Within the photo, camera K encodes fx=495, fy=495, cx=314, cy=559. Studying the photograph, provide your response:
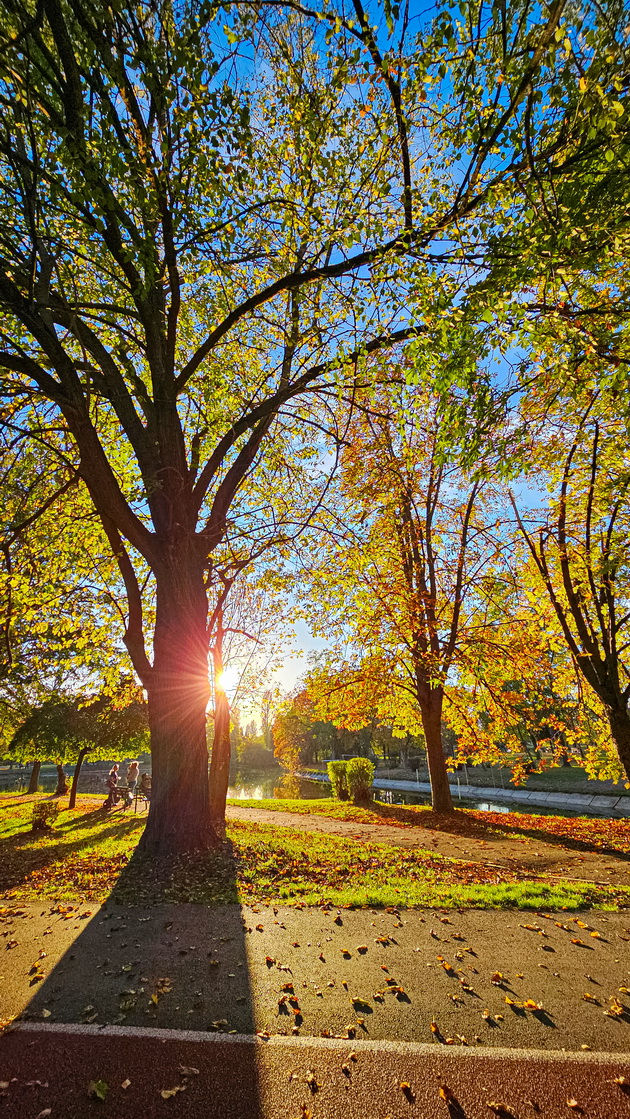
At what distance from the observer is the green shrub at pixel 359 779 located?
20047mm

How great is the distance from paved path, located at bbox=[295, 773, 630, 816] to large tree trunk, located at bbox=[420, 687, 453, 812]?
14.4m

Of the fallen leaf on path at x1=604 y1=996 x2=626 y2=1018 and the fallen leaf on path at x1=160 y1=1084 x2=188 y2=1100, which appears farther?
the fallen leaf on path at x1=604 y1=996 x2=626 y2=1018

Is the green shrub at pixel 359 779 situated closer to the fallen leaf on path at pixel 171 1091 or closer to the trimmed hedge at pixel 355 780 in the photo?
the trimmed hedge at pixel 355 780

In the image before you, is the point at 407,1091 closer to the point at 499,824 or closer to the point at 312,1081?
the point at 312,1081

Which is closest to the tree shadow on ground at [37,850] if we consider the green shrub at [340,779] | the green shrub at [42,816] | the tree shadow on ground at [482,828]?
the green shrub at [42,816]

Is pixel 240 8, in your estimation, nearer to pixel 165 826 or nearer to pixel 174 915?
pixel 174 915

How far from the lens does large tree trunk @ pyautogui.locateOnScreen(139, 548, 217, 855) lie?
23.9ft

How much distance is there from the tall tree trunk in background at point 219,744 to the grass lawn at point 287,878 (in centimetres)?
348

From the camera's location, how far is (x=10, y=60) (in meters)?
4.46

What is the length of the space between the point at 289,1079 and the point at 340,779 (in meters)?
20.1

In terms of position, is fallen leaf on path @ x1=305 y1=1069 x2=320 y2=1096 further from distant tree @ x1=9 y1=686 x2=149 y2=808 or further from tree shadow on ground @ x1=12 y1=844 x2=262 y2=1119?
distant tree @ x1=9 y1=686 x2=149 y2=808

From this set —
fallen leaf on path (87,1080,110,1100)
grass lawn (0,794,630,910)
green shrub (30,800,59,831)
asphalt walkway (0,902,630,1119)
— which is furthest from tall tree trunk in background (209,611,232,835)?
fallen leaf on path (87,1080,110,1100)

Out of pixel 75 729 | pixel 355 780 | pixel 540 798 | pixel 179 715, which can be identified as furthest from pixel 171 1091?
pixel 540 798

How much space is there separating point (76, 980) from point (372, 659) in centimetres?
1191
